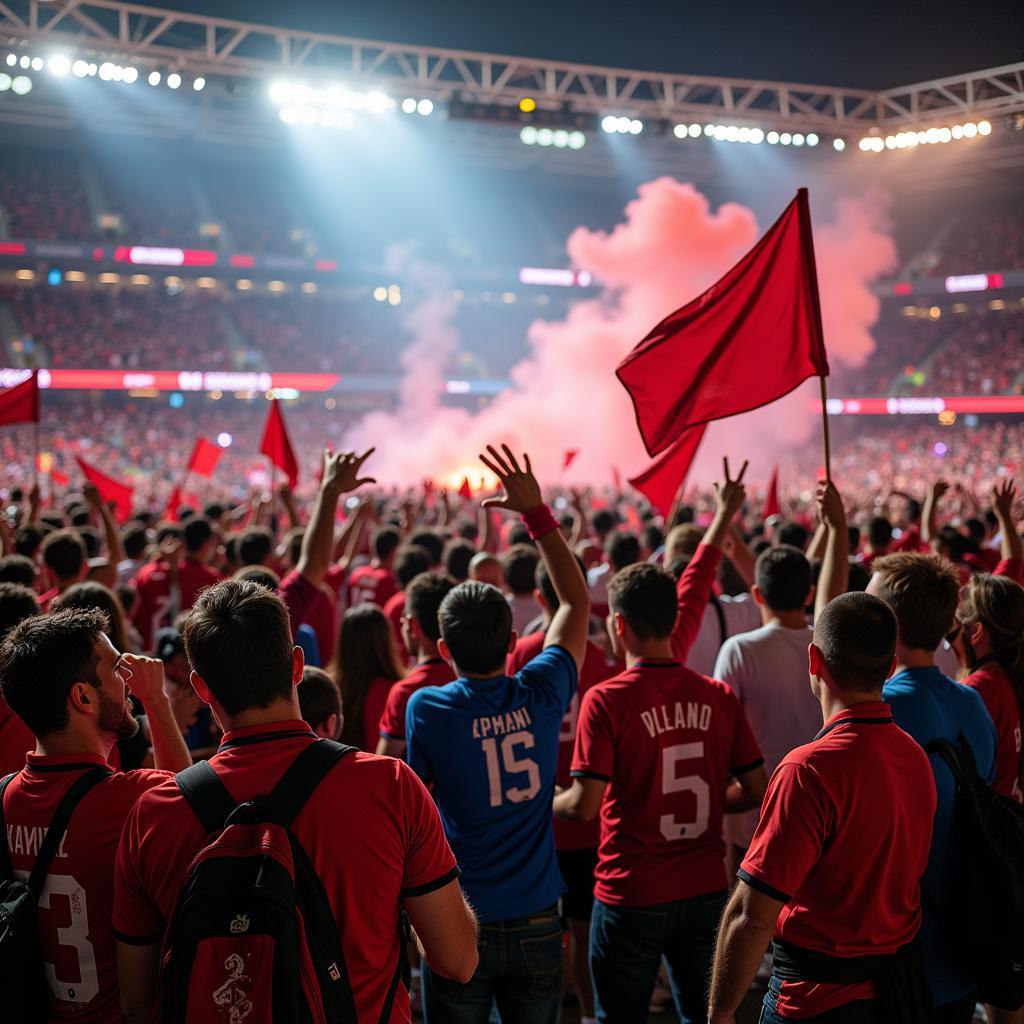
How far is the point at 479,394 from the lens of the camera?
4425 centimetres

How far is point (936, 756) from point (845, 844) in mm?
664

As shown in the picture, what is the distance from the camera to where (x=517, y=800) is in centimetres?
322

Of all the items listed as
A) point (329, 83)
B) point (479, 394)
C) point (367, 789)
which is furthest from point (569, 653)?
point (479, 394)

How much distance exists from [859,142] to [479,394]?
18.5 metres

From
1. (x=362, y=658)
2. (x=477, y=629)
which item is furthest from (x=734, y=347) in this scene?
(x=477, y=629)

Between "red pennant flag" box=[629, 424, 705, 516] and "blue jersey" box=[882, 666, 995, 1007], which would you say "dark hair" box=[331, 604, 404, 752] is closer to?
"blue jersey" box=[882, 666, 995, 1007]

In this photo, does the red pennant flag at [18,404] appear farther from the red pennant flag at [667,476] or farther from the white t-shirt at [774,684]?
the white t-shirt at [774,684]

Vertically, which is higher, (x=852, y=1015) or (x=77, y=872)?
(x=77, y=872)

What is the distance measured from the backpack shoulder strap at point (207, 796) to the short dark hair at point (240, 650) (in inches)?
6.6

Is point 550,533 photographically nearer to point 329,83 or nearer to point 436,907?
point 436,907

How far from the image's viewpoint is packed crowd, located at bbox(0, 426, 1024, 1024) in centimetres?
211

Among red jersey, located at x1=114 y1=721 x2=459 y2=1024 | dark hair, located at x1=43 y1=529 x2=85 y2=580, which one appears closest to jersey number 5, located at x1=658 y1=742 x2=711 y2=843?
red jersey, located at x1=114 y1=721 x2=459 y2=1024

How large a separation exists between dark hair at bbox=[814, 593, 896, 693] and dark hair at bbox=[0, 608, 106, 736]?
78.3 inches

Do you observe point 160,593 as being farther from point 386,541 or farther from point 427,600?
point 427,600
